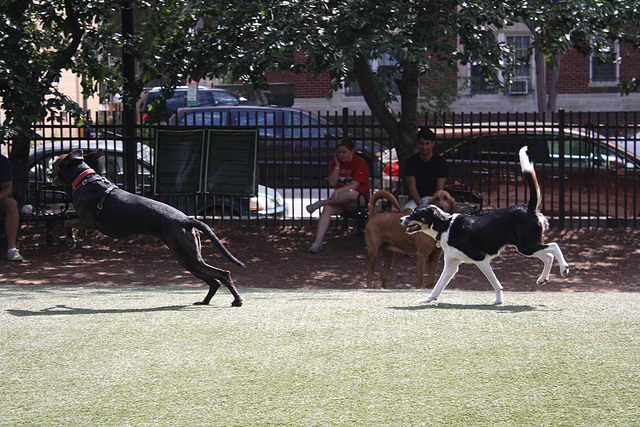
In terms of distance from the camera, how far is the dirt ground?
10.4m

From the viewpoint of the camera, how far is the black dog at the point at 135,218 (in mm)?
6996

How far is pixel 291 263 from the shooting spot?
38.1 ft

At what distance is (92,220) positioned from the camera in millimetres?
7391

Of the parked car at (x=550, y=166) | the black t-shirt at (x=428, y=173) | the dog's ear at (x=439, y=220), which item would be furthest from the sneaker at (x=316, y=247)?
the dog's ear at (x=439, y=220)

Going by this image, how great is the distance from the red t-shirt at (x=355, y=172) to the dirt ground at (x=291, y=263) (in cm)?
101

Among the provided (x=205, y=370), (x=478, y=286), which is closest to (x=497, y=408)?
(x=205, y=370)

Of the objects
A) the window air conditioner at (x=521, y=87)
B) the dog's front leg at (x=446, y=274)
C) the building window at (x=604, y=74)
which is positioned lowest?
the dog's front leg at (x=446, y=274)

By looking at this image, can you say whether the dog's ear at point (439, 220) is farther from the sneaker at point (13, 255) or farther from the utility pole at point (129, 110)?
the utility pole at point (129, 110)

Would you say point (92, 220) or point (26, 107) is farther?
point (26, 107)

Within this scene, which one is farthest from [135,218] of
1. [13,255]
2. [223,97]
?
[223,97]

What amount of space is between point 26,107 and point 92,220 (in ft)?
13.8

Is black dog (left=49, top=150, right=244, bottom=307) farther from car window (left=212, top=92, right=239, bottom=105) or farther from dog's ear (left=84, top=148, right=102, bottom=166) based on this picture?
car window (left=212, top=92, right=239, bottom=105)

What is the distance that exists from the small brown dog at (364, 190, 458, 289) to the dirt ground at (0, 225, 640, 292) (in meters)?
1.06

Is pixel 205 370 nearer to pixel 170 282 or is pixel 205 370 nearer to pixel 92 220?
pixel 92 220
